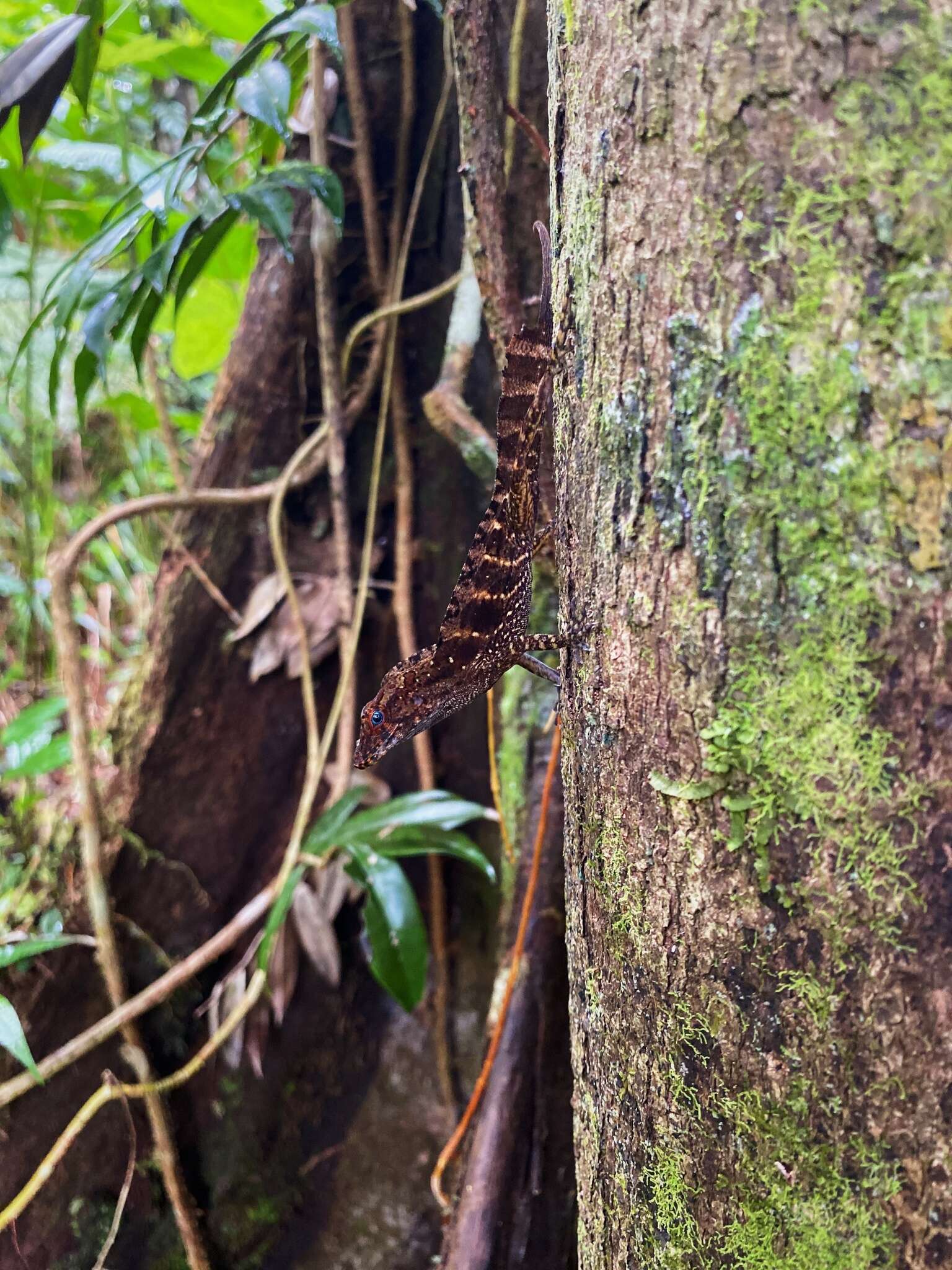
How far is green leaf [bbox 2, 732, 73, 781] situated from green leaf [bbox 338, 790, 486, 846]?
1011 mm

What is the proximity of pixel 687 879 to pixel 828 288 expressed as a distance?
2.24 feet

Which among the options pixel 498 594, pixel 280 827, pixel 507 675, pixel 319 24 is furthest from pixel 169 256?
pixel 280 827

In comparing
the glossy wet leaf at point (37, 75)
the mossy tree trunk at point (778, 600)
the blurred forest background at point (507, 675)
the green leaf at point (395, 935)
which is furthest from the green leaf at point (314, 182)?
the green leaf at point (395, 935)

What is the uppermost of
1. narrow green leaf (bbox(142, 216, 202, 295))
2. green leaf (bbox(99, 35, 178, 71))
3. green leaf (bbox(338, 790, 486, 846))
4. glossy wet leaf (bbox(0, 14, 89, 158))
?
green leaf (bbox(99, 35, 178, 71))

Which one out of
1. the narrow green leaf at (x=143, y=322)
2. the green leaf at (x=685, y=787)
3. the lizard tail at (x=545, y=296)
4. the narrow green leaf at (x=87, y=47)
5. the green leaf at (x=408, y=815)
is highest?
the narrow green leaf at (x=87, y=47)

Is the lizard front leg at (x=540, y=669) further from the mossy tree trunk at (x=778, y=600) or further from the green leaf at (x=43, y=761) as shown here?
the green leaf at (x=43, y=761)

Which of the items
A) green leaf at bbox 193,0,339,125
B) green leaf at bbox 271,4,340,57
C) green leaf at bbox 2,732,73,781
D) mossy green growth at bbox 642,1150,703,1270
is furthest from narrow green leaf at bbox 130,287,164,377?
mossy green growth at bbox 642,1150,703,1270

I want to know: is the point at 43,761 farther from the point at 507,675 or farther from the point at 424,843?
the point at 507,675

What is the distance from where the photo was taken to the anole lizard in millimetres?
1844

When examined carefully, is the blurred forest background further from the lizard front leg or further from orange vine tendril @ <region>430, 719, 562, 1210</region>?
the lizard front leg

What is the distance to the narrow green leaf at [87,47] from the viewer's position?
1.69m

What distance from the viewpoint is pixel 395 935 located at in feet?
7.16

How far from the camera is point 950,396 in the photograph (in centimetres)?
79

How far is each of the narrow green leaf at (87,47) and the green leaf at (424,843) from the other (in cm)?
195
